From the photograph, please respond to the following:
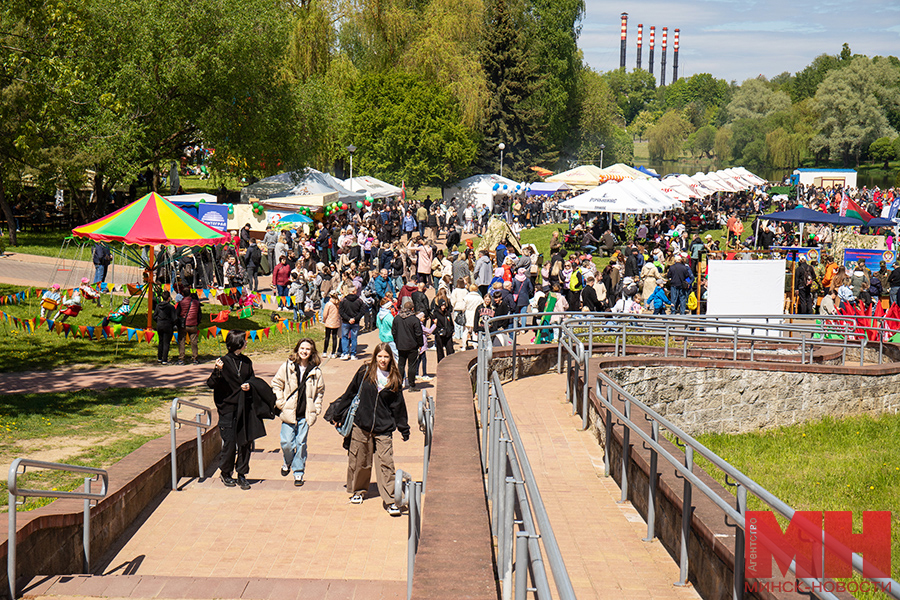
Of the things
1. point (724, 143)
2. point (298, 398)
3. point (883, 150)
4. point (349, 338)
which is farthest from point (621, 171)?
point (724, 143)

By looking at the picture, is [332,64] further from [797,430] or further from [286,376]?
[286,376]

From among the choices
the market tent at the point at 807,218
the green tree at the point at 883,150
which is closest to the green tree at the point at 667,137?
the green tree at the point at 883,150

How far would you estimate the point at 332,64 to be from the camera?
4322cm

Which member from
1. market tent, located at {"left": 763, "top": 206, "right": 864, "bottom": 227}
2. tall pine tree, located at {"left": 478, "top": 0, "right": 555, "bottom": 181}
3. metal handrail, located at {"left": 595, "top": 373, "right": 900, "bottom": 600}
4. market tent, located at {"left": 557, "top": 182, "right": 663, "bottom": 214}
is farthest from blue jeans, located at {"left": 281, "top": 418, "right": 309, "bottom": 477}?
tall pine tree, located at {"left": 478, "top": 0, "right": 555, "bottom": 181}

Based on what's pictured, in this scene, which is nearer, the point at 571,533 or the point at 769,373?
the point at 571,533

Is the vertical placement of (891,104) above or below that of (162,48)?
above

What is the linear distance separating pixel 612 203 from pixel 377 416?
18.7 m

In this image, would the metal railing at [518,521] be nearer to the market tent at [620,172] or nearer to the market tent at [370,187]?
the market tent at [370,187]

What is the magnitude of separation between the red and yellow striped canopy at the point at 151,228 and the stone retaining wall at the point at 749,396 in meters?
9.49

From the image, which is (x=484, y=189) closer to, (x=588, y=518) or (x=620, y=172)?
(x=620, y=172)

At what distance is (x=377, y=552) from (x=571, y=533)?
1.68 m

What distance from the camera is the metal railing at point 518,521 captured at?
3369 millimetres

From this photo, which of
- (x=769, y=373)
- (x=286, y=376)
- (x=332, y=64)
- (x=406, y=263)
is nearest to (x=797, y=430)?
(x=769, y=373)

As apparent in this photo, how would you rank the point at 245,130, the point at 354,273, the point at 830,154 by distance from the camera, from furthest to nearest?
the point at 830,154, the point at 245,130, the point at 354,273
